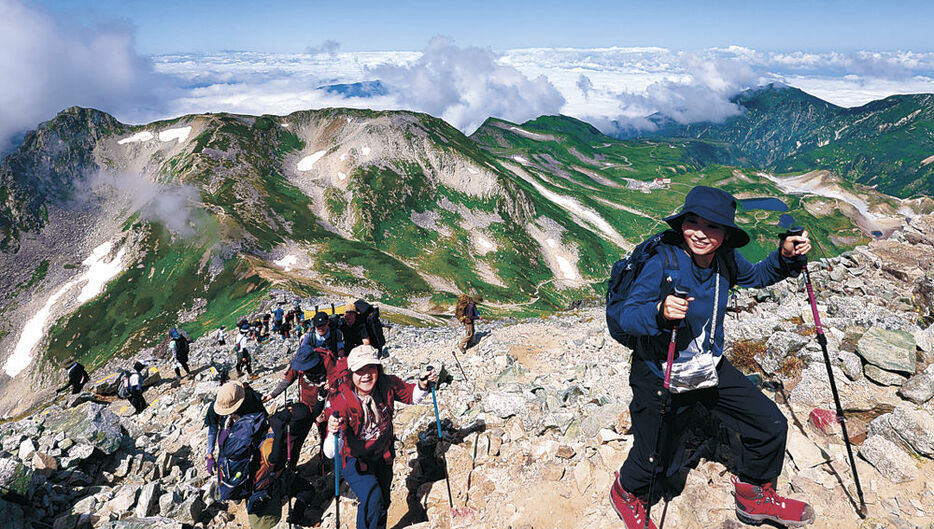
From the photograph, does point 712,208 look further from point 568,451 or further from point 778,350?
point 778,350

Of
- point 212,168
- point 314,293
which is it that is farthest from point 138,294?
point 314,293

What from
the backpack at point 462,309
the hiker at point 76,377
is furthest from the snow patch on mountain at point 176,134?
the backpack at point 462,309

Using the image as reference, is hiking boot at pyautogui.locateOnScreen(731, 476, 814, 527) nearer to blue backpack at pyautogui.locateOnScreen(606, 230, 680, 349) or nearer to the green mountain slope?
blue backpack at pyautogui.locateOnScreen(606, 230, 680, 349)

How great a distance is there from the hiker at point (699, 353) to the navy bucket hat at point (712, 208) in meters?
0.01

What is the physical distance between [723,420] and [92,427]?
15.6m

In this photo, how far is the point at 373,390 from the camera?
7.44 meters

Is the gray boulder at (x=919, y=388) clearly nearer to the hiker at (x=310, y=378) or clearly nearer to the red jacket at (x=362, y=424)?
the red jacket at (x=362, y=424)

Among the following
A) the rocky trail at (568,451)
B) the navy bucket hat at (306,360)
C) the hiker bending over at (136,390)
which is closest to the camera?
the rocky trail at (568,451)

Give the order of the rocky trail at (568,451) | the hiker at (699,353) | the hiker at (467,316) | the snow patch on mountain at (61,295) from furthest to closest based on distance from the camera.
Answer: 1. the snow patch on mountain at (61,295)
2. the hiker at (467,316)
3. the rocky trail at (568,451)
4. the hiker at (699,353)

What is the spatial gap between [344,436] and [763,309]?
17.3m

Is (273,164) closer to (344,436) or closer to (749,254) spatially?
(344,436)

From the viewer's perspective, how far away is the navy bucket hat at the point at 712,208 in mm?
4918

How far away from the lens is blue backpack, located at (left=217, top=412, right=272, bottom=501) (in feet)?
26.4

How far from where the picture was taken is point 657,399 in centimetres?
571
